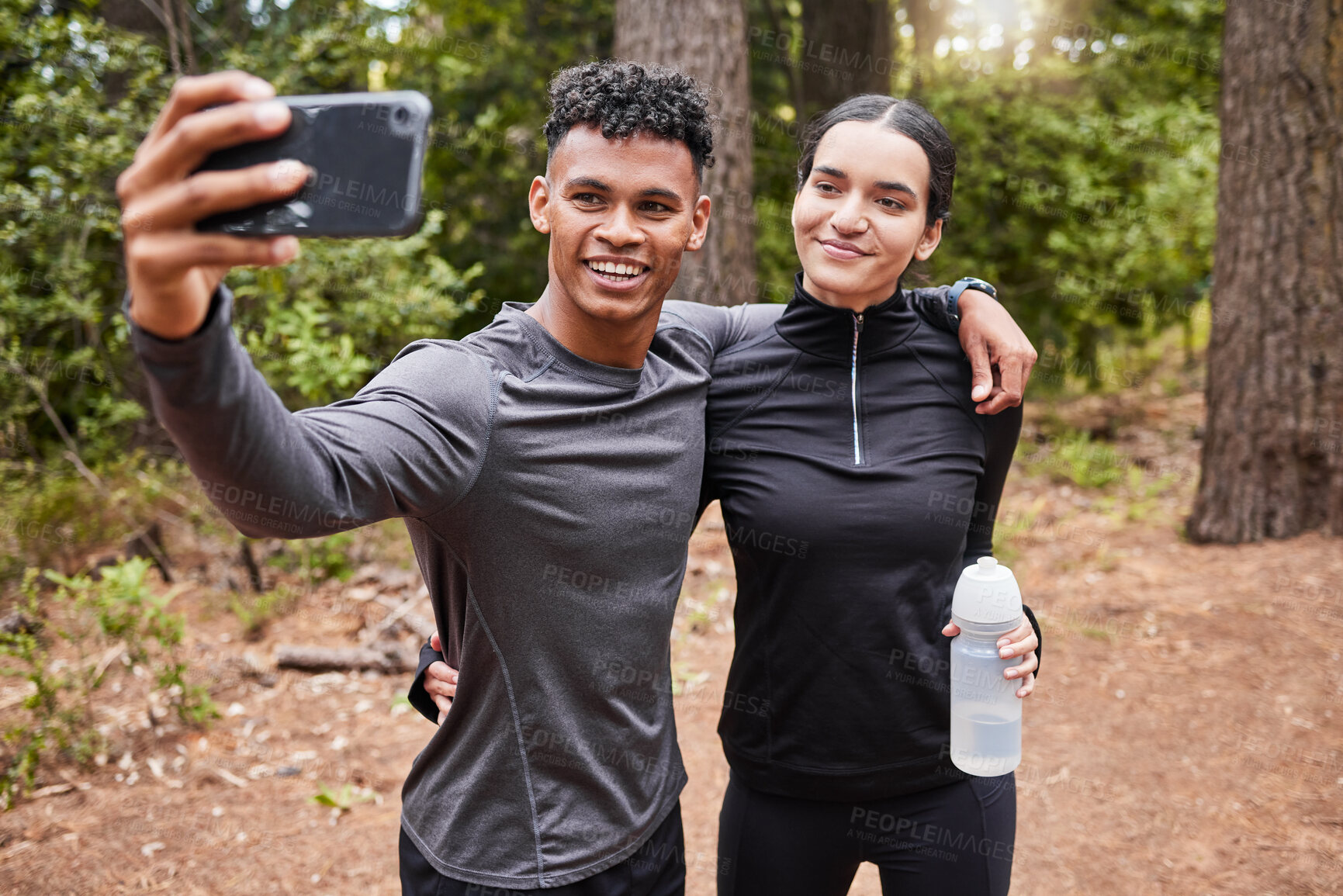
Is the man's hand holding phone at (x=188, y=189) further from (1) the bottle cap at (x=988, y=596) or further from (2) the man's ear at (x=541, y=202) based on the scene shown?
(1) the bottle cap at (x=988, y=596)

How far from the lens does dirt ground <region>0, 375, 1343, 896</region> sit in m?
3.41

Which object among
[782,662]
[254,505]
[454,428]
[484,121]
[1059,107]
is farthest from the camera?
[1059,107]

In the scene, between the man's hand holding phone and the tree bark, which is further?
the tree bark

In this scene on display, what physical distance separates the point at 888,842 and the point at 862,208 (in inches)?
56.1

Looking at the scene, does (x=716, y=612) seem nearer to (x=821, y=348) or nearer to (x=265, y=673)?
(x=265, y=673)

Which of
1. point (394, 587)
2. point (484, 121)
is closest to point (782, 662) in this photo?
point (394, 587)

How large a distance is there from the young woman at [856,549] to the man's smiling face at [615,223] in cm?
43

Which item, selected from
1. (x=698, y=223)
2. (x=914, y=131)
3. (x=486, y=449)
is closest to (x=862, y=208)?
(x=914, y=131)

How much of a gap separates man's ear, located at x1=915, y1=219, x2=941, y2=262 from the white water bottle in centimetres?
75

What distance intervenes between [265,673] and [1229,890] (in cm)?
443

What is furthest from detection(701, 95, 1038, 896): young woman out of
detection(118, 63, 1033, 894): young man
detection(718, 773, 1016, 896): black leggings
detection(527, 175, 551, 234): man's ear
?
Answer: detection(527, 175, 551, 234): man's ear

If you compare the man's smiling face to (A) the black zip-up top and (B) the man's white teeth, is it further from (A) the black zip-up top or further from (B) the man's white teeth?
(A) the black zip-up top

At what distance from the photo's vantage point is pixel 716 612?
213 inches

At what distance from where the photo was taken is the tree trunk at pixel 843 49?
9.38 metres
